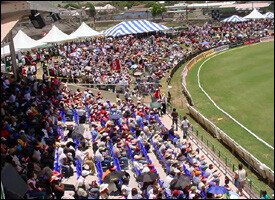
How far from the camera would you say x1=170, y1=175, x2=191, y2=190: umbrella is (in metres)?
12.1

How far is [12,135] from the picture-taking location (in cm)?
1511

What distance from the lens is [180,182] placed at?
40.2ft

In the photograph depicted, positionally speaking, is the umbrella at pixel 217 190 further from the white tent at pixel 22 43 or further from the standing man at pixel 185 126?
the white tent at pixel 22 43

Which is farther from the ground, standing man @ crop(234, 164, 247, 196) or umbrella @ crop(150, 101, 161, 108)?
standing man @ crop(234, 164, 247, 196)

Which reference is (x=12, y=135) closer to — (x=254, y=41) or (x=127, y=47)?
(x=127, y=47)

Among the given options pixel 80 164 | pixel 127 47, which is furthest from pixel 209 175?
pixel 127 47

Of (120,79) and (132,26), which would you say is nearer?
(120,79)

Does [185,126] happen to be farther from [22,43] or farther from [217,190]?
[22,43]

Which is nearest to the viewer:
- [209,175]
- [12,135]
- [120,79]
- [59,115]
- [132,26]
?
[209,175]

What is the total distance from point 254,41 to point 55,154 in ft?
148

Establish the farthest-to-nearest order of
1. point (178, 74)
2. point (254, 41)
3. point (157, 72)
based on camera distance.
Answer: point (254, 41) < point (178, 74) < point (157, 72)

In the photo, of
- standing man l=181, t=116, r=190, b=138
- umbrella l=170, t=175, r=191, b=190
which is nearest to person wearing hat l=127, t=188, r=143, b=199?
umbrella l=170, t=175, r=191, b=190

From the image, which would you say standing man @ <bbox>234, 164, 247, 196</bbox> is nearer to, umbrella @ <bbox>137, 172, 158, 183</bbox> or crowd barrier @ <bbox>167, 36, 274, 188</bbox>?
crowd barrier @ <bbox>167, 36, 274, 188</bbox>

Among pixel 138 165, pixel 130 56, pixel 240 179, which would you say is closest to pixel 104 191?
pixel 138 165
